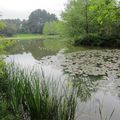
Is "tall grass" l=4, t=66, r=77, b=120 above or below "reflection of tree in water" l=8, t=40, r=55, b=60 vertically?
above

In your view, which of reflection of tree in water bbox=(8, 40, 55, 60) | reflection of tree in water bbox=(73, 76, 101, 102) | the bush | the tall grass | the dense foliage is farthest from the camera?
the dense foliage

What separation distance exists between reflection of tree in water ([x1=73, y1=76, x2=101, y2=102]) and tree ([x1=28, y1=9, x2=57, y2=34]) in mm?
67194

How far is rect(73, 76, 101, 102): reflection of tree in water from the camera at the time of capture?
6315mm

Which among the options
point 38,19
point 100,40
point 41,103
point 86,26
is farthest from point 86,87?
point 38,19

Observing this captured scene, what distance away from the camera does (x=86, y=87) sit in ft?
24.2

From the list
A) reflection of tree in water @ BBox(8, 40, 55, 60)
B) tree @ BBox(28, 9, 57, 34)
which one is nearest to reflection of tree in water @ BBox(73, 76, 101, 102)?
reflection of tree in water @ BBox(8, 40, 55, 60)

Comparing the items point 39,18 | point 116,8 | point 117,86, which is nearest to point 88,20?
point 117,86

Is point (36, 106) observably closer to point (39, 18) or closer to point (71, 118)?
point (71, 118)

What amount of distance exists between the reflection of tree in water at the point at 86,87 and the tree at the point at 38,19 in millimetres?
67194

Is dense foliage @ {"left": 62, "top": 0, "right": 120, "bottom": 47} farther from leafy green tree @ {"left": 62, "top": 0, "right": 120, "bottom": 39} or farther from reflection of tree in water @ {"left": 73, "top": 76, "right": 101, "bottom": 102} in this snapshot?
reflection of tree in water @ {"left": 73, "top": 76, "right": 101, "bottom": 102}

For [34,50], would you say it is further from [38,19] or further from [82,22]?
[38,19]

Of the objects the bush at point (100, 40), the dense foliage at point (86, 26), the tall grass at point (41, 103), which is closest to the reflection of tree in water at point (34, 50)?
the dense foliage at point (86, 26)

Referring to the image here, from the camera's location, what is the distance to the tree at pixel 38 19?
75250 millimetres

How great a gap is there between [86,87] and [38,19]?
250 feet
